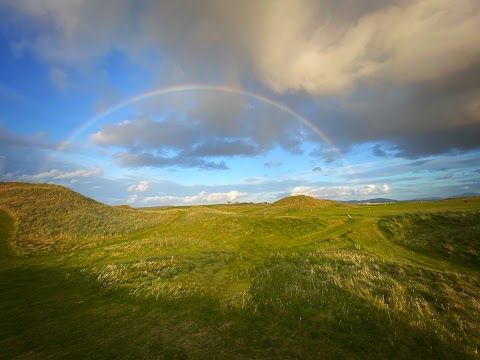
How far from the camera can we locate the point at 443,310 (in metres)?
13.4

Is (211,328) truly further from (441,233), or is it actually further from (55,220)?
(55,220)

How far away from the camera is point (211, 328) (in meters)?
12.7

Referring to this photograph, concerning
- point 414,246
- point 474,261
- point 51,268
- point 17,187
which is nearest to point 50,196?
point 17,187

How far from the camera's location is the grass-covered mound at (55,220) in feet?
118

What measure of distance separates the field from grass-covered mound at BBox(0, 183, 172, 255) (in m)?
1.17

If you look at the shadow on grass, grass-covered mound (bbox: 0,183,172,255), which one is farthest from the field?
grass-covered mound (bbox: 0,183,172,255)

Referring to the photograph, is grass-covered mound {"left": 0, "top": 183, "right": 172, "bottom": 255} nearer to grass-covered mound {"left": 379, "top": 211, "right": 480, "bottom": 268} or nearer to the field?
the field

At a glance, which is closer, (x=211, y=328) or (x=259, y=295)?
(x=211, y=328)

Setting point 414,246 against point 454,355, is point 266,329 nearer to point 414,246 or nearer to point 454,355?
point 454,355

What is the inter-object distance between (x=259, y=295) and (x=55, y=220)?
4536 cm

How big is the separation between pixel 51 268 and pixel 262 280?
21.2 m

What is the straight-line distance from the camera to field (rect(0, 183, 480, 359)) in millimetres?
11070

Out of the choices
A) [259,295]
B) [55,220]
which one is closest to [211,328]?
[259,295]

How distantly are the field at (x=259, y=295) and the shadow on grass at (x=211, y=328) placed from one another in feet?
0.23
